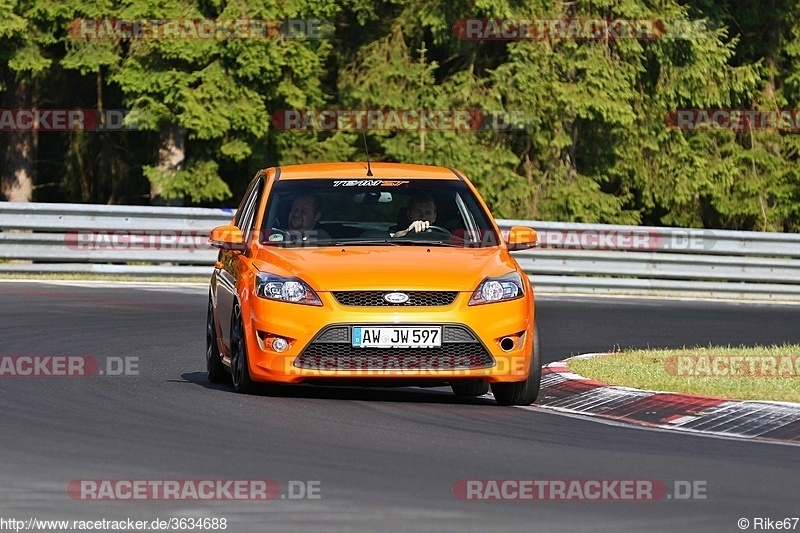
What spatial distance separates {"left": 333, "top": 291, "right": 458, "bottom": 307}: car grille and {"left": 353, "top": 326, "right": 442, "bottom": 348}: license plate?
16 centimetres

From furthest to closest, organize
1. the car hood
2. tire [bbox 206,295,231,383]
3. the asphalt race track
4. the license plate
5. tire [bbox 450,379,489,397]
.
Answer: tire [bbox 206,295,231,383]
tire [bbox 450,379,489,397]
the car hood
the license plate
the asphalt race track

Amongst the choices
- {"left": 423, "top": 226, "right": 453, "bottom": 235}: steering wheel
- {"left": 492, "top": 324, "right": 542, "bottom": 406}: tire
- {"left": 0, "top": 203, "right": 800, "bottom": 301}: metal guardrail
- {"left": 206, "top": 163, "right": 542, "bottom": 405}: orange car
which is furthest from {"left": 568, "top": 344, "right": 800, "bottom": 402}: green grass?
{"left": 0, "top": 203, "right": 800, "bottom": 301}: metal guardrail

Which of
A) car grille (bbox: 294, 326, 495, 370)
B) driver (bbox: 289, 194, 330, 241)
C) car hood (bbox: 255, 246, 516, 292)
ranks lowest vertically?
car grille (bbox: 294, 326, 495, 370)

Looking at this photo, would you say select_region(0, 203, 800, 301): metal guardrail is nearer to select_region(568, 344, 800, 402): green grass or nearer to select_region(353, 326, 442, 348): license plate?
select_region(568, 344, 800, 402): green grass

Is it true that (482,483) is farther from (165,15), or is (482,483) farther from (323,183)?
(165,15)

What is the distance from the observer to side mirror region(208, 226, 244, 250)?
11.5 meters

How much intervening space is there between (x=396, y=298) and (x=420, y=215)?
1417 millimetres

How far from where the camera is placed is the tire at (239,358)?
36.2 ft

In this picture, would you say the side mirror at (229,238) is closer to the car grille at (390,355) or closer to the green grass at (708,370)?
the car grille at (390,355)

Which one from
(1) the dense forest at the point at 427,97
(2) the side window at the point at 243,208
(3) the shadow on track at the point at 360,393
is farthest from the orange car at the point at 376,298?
(1) the dense forest at the point at 427,97

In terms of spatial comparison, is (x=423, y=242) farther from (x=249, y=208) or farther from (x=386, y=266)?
(x=249, y=208)

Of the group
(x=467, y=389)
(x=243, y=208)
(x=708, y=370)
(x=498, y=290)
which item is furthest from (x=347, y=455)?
(x=708, y=370)

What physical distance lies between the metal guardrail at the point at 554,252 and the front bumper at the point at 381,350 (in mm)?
12159

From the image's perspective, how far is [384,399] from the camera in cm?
1120
